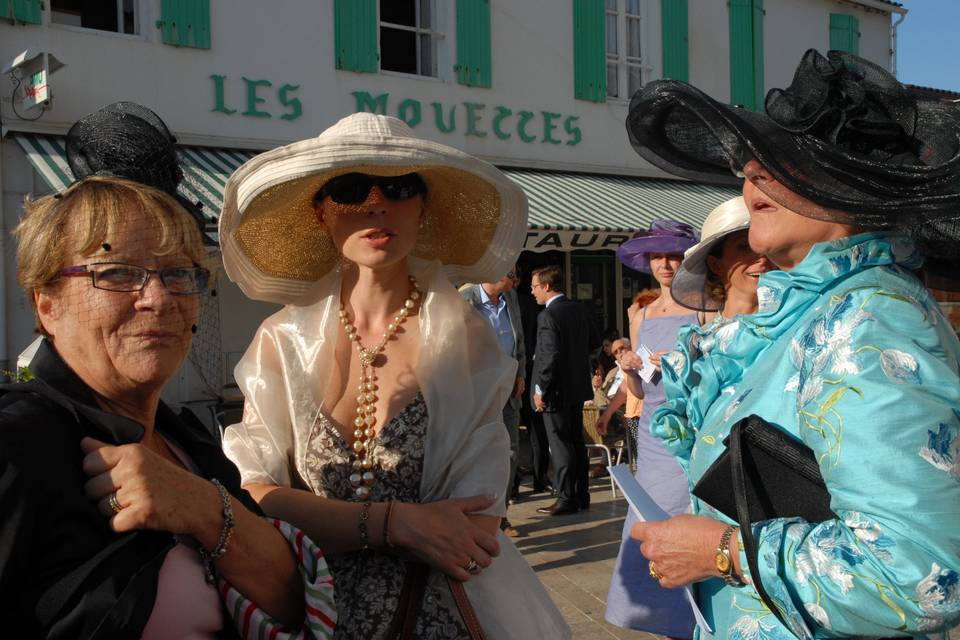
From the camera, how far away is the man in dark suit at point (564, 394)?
6.33 metres

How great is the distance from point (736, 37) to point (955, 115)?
11639 millimetres

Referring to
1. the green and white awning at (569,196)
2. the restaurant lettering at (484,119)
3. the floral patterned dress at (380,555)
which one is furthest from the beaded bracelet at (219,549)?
the restaurant lettering at (484,119)

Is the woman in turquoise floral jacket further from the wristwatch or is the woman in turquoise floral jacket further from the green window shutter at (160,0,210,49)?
the green window shutter at (160,0,210,49)

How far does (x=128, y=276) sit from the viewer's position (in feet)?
4.37

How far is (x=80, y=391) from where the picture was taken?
1.26 m

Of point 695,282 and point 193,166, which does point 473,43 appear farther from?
point 695,282

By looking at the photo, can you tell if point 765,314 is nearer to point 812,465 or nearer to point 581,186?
point 812,465

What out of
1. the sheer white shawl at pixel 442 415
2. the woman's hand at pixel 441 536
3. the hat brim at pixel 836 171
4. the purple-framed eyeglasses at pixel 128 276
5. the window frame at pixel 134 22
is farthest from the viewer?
the window frame at pixel 134 22

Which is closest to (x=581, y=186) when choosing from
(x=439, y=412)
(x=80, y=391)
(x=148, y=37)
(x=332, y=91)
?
(x=332, y=91)

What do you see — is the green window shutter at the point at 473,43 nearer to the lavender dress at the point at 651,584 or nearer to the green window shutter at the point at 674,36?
the green window shutter at the point at 674,36

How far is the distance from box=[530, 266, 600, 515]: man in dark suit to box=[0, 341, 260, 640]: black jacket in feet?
17.2

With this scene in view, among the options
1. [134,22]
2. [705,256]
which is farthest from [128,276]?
[134,22]

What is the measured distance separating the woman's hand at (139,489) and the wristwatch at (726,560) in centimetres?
90

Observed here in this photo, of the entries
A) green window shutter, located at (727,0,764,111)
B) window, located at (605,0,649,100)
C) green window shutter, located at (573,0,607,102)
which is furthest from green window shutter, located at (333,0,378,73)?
green window shutter, located at (727,0,764,111)
